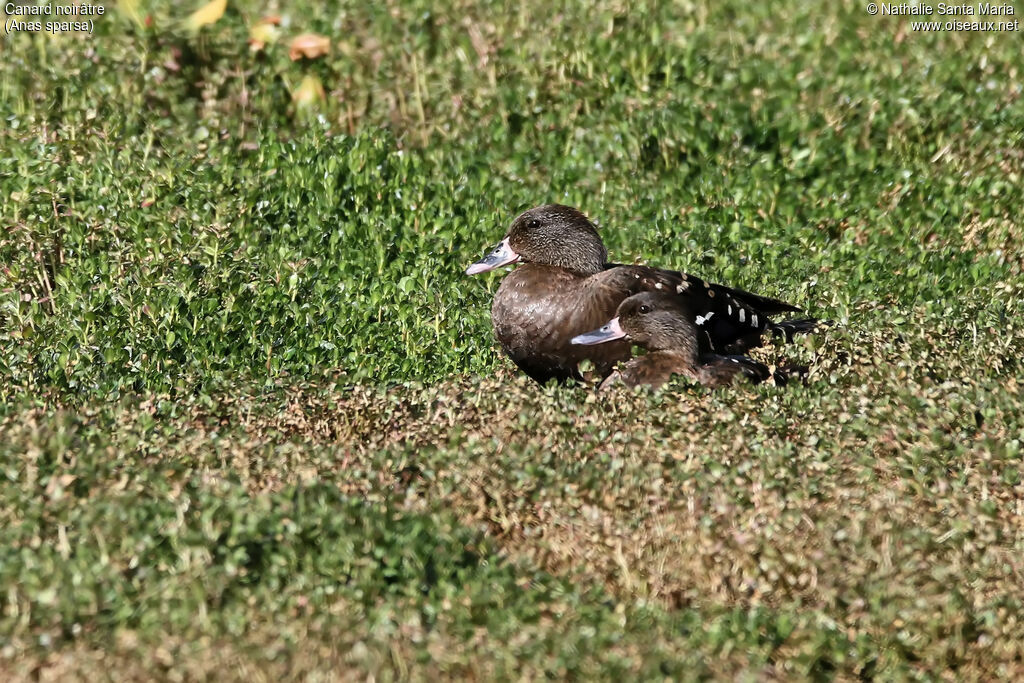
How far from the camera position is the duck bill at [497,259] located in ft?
26.6

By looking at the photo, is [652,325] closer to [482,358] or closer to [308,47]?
[482,358]

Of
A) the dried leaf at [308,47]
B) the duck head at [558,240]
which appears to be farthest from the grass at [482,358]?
the duck head at [558,240]

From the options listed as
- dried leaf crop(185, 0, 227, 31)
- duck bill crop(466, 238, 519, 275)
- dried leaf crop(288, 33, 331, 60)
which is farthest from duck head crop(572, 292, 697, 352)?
dried leaf crop(185, 0, 227, 31)

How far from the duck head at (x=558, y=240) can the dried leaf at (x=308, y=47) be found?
351cm

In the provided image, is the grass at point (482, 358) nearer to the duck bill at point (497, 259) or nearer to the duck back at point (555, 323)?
the duck bill at point (497, 259)

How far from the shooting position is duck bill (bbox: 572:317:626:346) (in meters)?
7.32

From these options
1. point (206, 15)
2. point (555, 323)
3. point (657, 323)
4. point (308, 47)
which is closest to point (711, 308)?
point (657, 323)

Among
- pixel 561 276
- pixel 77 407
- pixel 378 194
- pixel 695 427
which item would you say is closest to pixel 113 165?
pixel 378 194

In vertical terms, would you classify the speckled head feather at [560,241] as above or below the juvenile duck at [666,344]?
above

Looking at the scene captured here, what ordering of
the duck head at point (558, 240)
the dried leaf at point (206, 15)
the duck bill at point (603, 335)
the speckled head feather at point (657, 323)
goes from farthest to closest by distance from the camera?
1. the dried leaf at point (206, 15)
2. the duck head at point (558, 240)
3. the duck bill at point (603, 335)
4. the speckled head feather at point (657, 323)

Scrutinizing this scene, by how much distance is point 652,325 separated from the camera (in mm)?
7199

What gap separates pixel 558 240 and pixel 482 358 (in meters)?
0.77

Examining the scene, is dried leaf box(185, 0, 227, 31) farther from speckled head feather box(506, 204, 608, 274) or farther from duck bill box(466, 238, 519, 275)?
speckled head feather box(506, 204, 608, 274)

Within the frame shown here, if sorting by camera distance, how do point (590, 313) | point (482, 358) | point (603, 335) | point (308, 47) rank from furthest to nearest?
point (308, 47) → point (482, 358) → point (590, 313) → point (603, 335)
